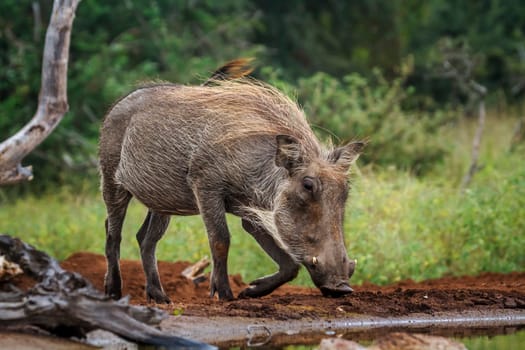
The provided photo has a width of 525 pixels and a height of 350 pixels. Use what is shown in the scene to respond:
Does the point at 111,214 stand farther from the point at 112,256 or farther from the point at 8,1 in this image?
the point at 8,1

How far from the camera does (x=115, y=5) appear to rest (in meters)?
15.5

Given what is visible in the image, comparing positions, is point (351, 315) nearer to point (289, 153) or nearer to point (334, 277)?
point (334, 277)

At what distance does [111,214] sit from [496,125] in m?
9.10

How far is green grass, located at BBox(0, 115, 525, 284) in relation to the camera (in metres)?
9.04

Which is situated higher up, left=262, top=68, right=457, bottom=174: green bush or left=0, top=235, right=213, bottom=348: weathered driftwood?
left=262, top=68, right=457, bottom=174: green bush

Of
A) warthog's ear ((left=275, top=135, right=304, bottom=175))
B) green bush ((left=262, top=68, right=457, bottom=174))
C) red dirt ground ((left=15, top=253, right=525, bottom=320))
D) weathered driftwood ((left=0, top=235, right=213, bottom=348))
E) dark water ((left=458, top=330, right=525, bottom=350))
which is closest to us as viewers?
weathered driftwood ((left=0, top=235, right=213, bottom=348))

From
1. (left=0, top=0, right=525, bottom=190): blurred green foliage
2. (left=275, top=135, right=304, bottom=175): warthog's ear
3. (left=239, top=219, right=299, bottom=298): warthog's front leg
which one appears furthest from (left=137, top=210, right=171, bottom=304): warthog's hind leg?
(left=0, top=0, right=525, bottom=190): blurred green foliage

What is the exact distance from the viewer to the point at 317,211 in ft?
20.6

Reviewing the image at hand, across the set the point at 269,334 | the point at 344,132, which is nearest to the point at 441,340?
the point at 269,334

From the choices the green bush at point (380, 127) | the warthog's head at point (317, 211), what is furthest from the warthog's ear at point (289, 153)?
the green bush at point (380, 127)

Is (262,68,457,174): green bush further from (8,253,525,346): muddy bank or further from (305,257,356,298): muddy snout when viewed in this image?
(305,257,356,298): muddy snout

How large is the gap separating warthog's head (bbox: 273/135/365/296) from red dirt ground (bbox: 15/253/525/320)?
0.76ft

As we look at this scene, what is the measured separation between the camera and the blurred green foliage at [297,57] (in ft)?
43.8

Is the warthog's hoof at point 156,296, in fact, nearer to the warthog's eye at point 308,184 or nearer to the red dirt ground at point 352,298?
the red dirt ground at point 352,298
